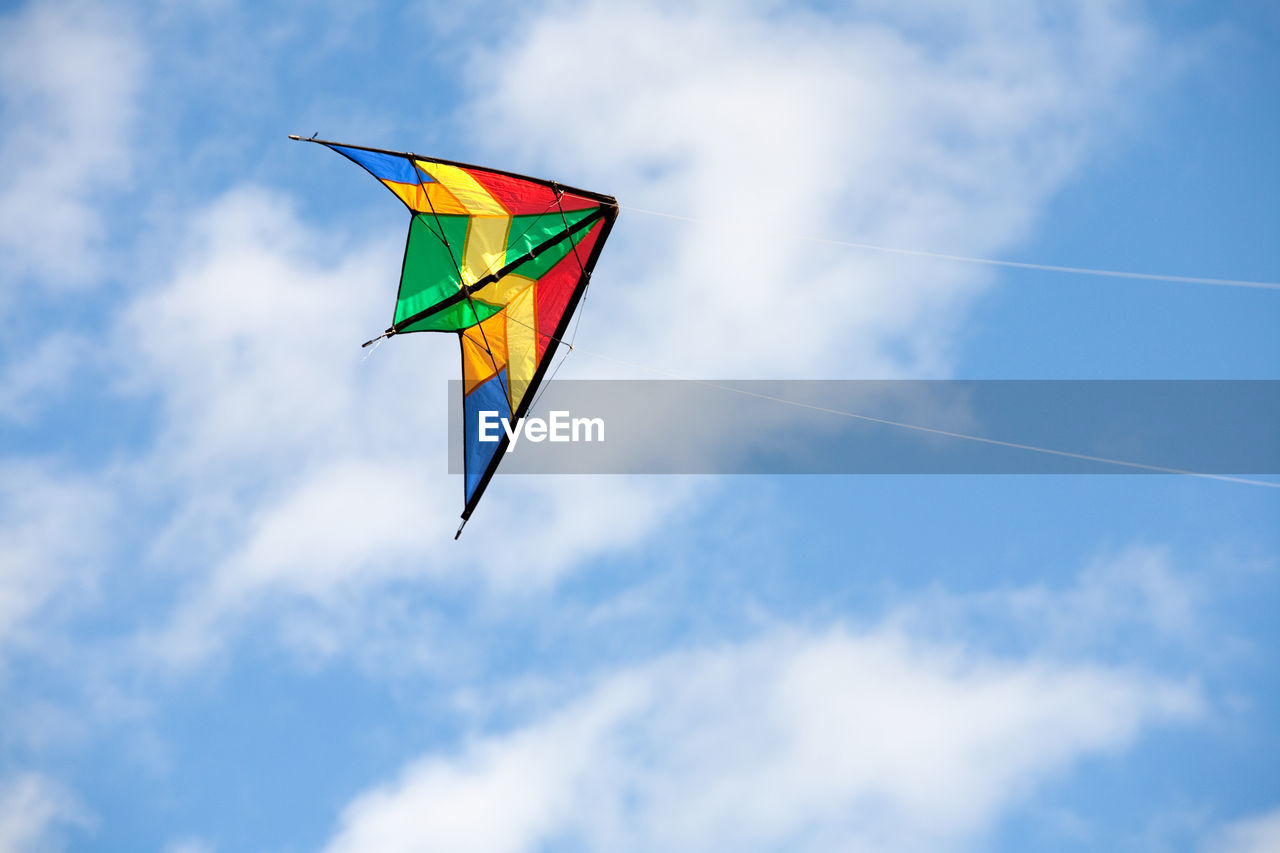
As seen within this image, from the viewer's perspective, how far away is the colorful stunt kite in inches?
610

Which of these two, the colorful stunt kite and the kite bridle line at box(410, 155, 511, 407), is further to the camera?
the kite bridle line at box(410, 155, 511, 407)

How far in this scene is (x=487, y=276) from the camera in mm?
16531

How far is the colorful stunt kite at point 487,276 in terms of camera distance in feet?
50.8

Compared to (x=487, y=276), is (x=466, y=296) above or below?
below

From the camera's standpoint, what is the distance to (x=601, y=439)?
1686 cm

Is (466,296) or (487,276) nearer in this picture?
(487,276)

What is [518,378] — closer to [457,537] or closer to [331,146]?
[457,537]

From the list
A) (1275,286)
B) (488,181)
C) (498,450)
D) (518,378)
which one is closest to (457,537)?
(498,450)

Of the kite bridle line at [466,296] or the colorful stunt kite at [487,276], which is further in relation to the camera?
the kite bridle line at [466,296]

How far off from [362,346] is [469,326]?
1755 mm

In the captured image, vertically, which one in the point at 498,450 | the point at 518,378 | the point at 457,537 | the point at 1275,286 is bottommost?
the point at 1275,286

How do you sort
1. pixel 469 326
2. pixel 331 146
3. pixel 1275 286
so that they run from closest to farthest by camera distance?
pixel 1275 286
pixel 331 146
pixel 469 326

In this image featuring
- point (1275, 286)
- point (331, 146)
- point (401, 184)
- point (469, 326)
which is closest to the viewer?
point (1275, 286)

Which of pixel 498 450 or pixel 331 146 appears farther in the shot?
pixel 498 450
